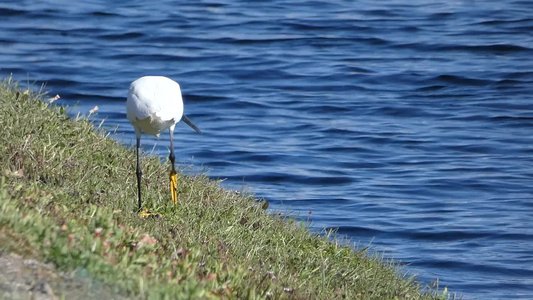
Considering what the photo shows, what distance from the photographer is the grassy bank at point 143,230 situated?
550 centimetres

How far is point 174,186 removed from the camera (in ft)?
28.4

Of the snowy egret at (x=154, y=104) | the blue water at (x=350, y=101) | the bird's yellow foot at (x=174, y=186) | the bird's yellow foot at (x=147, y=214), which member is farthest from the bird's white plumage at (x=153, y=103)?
the blue water at (x=350, y=101)

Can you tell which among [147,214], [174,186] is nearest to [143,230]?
[147,214]

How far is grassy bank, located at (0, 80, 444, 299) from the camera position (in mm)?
5504

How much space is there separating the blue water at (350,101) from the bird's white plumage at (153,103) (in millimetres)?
1734

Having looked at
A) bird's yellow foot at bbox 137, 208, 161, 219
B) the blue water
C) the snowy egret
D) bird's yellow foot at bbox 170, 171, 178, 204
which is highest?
the snowy egret

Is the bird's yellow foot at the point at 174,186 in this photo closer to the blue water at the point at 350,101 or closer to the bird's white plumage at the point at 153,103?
the bird's white plumage at the point at 153,103

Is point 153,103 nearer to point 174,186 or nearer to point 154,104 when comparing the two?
point 154,104

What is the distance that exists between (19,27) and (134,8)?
2.96m

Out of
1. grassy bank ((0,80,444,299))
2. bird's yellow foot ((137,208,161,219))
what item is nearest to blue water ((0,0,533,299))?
grassy bank ((0,80,444,299))

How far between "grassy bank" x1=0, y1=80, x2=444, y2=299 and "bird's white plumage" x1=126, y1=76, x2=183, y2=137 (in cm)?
44

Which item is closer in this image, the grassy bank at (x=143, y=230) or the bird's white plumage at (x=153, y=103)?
the grassy bank at (x=143, y=230)

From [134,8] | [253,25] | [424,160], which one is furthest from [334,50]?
[424,160]

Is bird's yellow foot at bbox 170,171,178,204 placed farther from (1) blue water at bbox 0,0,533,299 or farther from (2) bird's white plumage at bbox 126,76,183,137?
(1) blue water at bbox 0,0,533,299
